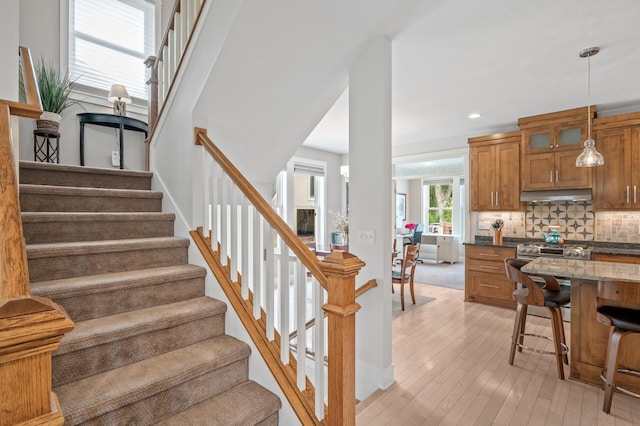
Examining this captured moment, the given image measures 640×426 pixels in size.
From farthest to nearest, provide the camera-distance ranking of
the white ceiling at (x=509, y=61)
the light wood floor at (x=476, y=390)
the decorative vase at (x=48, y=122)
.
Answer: the decorative vase at (x=48, y=122)
the white ceiling at (x=509, y=61)
the light wood floor at (x=476, y=390)

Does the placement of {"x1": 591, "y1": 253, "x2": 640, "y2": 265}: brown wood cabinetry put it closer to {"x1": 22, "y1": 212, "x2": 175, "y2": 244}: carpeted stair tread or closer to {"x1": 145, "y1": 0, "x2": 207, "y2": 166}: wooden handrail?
{"x1": 22, "y1": 212, "x2": 175, "y2": 244}: carpeted stair tread

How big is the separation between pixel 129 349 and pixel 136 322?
13cm

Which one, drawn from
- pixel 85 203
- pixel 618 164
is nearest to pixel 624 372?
pixel 618 164

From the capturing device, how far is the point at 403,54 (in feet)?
9.51

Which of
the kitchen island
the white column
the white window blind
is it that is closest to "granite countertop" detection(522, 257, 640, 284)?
the kitchen island

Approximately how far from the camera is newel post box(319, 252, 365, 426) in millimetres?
1460

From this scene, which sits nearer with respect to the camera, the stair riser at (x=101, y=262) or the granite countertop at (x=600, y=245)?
the stair riser at (x=101, y=262)

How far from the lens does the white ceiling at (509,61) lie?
90.7 inches

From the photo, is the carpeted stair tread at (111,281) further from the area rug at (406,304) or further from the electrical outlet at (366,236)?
the area rug at (406,304)

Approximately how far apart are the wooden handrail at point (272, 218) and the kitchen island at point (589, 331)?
72.6 inches

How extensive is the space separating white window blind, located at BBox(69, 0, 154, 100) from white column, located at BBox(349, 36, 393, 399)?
328 centimetres

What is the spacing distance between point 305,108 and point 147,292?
2032mm

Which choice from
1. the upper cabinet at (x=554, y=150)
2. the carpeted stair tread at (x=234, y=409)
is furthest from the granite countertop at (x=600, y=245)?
the carpeted stair tread at (x=234, y=409)

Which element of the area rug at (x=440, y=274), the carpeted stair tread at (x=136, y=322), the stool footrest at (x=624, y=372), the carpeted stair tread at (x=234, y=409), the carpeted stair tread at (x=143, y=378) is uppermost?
the carpeted stair tread at (x=136, y=322)
